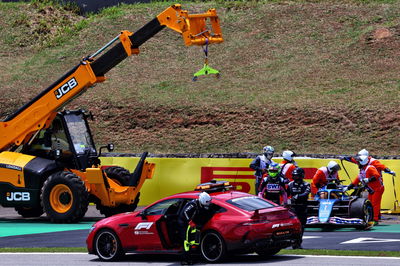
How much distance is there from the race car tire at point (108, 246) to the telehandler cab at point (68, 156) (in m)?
6.39

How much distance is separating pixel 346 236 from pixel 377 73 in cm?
2349

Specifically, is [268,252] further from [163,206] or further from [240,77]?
[240,77]

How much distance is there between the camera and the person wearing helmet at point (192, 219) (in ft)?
50.1

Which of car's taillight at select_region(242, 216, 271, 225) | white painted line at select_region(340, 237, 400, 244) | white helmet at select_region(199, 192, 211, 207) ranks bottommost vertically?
white painted line at select_region(340, 237, 400, 244)

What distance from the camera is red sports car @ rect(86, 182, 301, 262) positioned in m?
15.1

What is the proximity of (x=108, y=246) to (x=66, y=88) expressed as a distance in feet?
28.9

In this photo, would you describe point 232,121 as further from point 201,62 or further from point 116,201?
point 116,201

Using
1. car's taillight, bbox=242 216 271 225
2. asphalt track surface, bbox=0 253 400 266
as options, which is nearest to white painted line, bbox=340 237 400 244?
asphalt track surface, bbox=0 253 400 266

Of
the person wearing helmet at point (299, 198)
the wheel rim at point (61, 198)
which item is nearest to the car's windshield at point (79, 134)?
the wheel rim at point (61, 198)

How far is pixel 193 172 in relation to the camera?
27219mm

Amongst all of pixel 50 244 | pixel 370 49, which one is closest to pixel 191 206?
pixel 50 244

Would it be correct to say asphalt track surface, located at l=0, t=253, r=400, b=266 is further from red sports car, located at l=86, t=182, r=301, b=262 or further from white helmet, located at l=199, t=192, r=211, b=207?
white helmet, located at l=199, t=192, r=211, b=207

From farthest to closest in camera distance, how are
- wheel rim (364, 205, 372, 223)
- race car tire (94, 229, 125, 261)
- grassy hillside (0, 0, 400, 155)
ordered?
1. grassy hillside (0, 0, 400, 155)
2. wheel rim (364, 205, 372, 223)
3. race car tire (94, 229, 125, 261)

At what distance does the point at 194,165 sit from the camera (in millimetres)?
27250
